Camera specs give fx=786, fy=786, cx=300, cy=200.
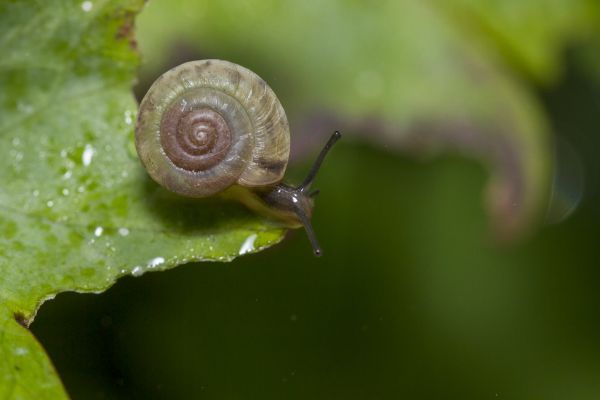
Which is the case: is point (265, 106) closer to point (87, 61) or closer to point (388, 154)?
point (87, 61)

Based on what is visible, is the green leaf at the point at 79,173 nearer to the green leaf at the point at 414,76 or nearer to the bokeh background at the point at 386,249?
the bokeh background at the point at 386,249

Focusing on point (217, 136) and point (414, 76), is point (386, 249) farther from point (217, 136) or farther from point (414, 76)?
point (217, 136)

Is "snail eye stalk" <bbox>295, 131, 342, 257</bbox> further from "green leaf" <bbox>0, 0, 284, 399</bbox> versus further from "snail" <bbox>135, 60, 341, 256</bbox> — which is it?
"green leaf" <bbox>0, 0, 284, 399</bbox>

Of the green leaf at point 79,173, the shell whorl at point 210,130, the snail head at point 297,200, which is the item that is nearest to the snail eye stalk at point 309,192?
the snail head at point 297,200

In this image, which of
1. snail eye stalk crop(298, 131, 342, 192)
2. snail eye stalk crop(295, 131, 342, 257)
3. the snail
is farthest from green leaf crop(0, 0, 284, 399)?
snail eye stalk crop(298, 131, 342, 192)

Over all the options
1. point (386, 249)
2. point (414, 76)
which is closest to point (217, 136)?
point (414, 76)

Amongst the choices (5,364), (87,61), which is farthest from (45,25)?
(5,364)
